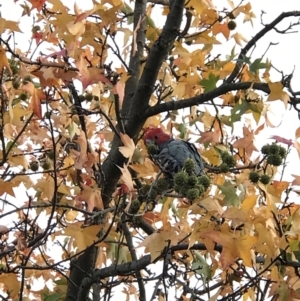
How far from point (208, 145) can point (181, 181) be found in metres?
0.96

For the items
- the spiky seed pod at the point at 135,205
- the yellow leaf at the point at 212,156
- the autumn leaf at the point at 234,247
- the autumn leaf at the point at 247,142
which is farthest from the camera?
the yellow leaf at the point at 212,156

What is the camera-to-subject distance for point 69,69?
8.09ft

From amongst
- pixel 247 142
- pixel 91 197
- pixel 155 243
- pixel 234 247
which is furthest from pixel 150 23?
pixel 234 247

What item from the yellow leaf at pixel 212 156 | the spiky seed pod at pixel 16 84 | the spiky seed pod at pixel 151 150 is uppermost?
the spiky seed pod at pixel 16 84

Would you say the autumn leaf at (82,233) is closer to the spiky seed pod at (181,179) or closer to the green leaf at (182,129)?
the spiky seed pod at (181,179)

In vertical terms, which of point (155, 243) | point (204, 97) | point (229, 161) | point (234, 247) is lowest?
point (234, 247)

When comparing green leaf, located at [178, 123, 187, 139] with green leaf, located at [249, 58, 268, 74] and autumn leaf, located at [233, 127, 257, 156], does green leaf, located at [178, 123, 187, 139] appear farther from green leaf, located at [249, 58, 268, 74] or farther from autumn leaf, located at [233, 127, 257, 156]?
green leaf, located at [249, 58, 268, 74]

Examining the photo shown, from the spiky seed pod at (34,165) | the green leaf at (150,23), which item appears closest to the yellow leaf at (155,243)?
the spiky seed pod at (34,165)

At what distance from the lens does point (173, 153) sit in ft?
11.0

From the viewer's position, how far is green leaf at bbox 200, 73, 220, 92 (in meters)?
2.73

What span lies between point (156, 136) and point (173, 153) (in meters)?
0.47

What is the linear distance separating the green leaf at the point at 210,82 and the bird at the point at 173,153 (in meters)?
0.49

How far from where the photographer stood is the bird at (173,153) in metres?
3.15

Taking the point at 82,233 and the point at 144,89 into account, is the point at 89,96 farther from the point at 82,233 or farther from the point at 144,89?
the point at 82,233
